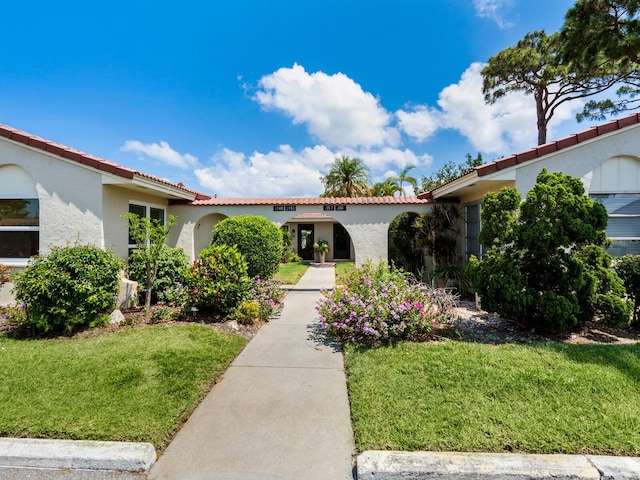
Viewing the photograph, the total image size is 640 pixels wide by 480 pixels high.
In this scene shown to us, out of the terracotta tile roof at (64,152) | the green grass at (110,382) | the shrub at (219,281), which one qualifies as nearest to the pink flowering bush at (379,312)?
the green grass at (110,382)

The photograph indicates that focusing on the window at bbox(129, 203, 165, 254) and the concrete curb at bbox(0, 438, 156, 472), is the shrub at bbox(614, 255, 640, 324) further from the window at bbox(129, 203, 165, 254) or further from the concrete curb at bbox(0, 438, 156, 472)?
the window at bbox(129, 203, 165, 254)

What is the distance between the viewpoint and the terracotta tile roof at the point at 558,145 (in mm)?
7379

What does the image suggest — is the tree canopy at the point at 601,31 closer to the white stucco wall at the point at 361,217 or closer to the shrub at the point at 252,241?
the white stucco wall at the point at 361,217

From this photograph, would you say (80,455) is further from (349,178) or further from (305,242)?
(349,178)

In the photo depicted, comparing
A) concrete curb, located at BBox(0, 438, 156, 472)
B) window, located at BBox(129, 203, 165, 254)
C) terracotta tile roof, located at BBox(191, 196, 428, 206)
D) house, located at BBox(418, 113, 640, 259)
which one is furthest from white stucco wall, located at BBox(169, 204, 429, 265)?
concrete curb, located at BBox(0, 438, 156, 472)

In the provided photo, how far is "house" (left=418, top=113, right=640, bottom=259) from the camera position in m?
7.43

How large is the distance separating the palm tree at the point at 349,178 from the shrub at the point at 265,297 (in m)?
18.1

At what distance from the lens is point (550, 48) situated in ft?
56.5

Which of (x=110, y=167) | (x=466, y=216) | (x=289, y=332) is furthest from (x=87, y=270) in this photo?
(x=466, y=216)

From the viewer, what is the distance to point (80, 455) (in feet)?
8.84

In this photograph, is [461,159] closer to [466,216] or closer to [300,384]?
[466,216]

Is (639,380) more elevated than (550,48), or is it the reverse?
(550,48)

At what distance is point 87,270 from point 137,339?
1.80 meters

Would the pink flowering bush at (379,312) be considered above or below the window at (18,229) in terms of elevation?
below
